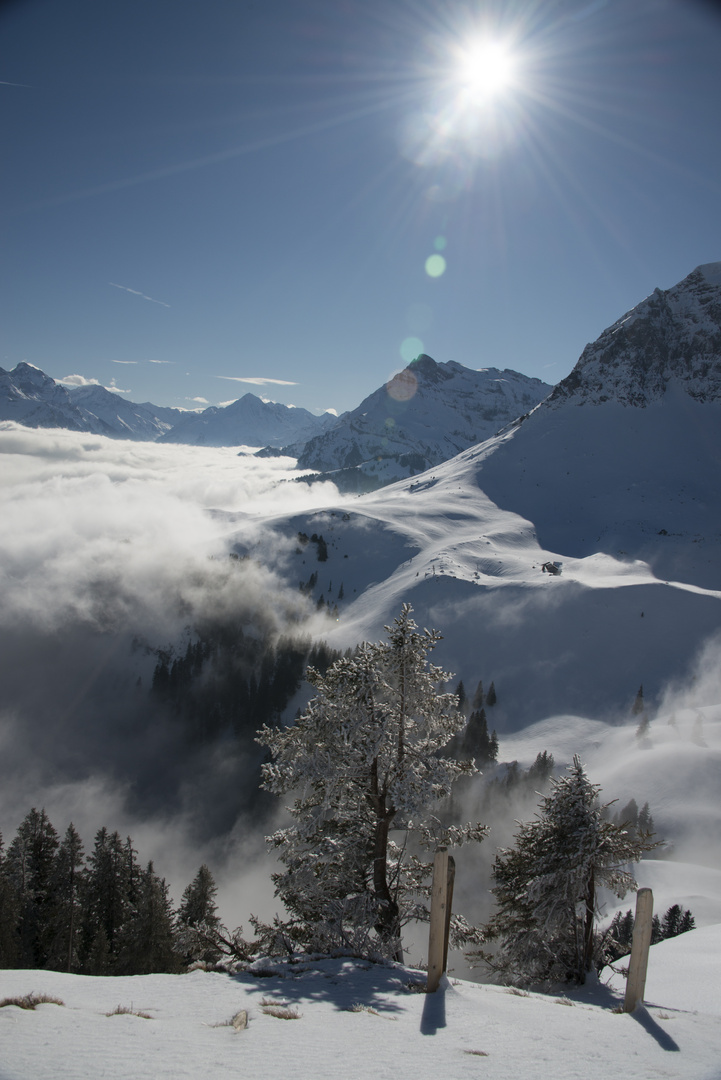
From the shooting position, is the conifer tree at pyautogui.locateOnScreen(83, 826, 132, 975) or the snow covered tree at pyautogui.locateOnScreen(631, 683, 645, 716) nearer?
the conifer tree at pyautogui.locateOnScreen(83, 826, 132, 975)

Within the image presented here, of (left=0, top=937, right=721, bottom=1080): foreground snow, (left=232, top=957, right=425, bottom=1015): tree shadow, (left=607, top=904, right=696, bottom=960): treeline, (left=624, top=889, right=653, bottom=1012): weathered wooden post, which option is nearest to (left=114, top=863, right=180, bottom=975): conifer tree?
(left=232, top=957, right=425, bottom=1015): tree shadow

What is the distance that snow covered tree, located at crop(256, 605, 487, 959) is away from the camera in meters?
13.6

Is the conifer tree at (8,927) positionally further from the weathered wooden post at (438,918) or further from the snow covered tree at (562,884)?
the weathered wooden post at (438,918)

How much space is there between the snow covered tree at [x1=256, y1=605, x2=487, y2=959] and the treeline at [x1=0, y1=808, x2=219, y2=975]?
2168 cm

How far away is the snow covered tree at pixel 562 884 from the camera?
15289 mm

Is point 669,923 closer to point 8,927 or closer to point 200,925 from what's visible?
point 200,925

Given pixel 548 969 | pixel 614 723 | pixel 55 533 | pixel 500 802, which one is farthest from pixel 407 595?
pixel 55 533

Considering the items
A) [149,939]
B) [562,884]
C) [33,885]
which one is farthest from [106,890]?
[562,884]

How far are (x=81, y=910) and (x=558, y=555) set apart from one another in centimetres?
12215

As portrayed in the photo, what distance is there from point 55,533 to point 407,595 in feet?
442

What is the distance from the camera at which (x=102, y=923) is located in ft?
124

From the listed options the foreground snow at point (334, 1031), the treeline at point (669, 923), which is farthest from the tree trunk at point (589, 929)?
the treeline at point (669, 923)

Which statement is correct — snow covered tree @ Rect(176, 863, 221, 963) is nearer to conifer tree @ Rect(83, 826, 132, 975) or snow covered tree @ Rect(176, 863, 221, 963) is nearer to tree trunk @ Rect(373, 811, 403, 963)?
tree trunk @ Rect(373, 811, 403, 963)

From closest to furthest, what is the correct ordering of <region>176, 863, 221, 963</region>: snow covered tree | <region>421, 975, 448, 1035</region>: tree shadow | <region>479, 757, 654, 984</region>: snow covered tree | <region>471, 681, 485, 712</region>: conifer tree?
<region>421, 975, 448, 1035</region>: tree shadow
<region>176, 863, 221, 963</region>: snow covered tree
<region>479, 757, 654, 984</region>: snow covered tree
<region>471, 681, 485, 712</region>: conifer tree
